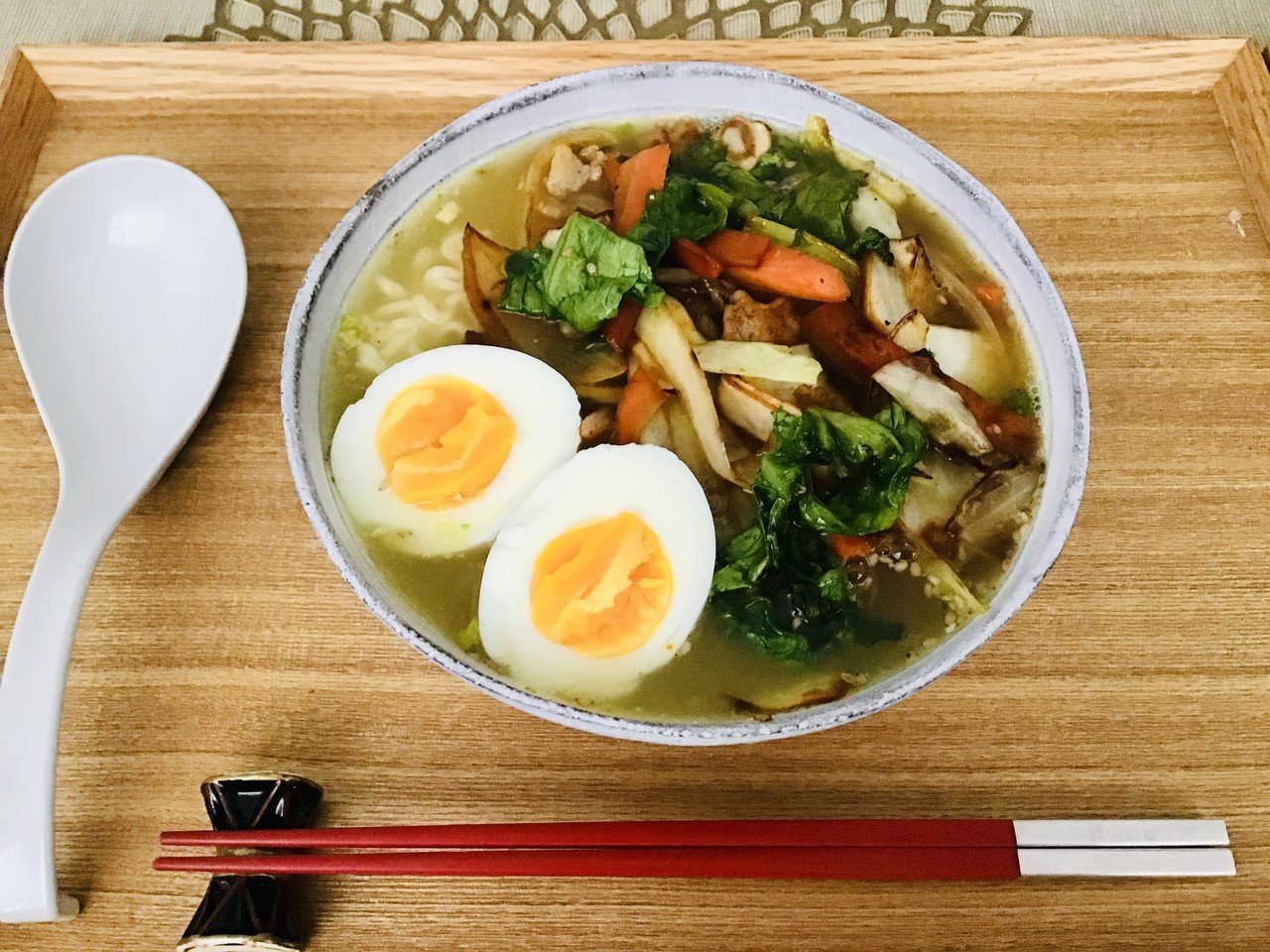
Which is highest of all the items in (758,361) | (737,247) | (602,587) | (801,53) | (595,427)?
(801,53)

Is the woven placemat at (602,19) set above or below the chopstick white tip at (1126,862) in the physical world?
above

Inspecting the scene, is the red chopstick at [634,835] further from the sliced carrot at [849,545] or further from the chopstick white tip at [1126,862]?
the sliced carrot at [849,545]

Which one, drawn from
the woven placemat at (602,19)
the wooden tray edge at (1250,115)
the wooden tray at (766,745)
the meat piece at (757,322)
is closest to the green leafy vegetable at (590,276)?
the meat piece at (757,322)

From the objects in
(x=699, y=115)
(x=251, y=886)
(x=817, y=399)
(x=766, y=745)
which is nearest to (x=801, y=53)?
(x=699, y=115)

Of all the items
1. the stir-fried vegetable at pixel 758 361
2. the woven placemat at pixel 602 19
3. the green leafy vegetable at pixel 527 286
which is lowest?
the stir-fried vegetable at pixel 758 361

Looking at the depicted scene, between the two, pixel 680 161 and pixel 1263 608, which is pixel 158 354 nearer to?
pixel 680 161

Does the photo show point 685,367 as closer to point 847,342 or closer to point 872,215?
point 847,342

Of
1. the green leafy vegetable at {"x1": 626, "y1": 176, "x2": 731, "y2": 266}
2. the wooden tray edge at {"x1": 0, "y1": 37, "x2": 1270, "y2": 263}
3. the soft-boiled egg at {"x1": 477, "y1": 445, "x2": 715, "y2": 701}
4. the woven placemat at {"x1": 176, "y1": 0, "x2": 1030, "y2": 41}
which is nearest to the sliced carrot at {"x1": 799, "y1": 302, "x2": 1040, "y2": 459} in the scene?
the green leafy vegetable at {"x1": 626, "y1": 176, "x2": 731, "y2": 266}

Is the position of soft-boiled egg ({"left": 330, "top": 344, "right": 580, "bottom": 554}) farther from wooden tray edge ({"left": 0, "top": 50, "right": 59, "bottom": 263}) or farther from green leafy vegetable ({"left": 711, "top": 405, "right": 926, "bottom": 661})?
wooden tray edge ({"left": 0, "top": 50, "right": 59, "bottom": 263})
